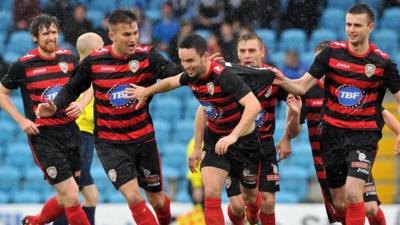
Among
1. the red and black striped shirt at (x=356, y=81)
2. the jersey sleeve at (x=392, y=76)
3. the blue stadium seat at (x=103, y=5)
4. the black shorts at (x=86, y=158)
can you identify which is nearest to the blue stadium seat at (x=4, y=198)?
the blue stadium seat at (x=103, y=5)

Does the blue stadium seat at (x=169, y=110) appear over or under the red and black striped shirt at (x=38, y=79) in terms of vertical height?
under

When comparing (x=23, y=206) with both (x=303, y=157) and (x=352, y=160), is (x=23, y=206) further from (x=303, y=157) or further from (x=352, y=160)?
(x=352, y=160)

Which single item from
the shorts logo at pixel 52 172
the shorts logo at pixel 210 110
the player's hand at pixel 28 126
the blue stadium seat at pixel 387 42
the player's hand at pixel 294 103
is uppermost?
the shorts logo at pixel 210 110

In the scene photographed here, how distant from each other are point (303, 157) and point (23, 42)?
184 inches

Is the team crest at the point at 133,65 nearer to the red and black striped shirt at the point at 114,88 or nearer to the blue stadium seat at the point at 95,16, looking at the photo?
the red and black striped shirt at the point at 114,88

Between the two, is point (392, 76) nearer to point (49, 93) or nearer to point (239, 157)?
point (239, 157)

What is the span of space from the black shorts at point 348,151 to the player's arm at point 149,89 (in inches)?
55.7

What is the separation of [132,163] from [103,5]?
7.67m

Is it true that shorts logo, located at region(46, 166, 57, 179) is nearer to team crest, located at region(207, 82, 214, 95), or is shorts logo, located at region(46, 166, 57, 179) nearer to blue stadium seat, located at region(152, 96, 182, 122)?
team crest, located at region(207, 82, 214, 95)

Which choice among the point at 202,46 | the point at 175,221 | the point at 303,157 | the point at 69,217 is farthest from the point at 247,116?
the point at 303,157

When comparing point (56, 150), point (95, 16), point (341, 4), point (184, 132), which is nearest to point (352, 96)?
point (56, 150)

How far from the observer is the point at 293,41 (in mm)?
15859

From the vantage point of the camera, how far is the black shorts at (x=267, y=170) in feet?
34.0

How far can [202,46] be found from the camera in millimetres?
9156
